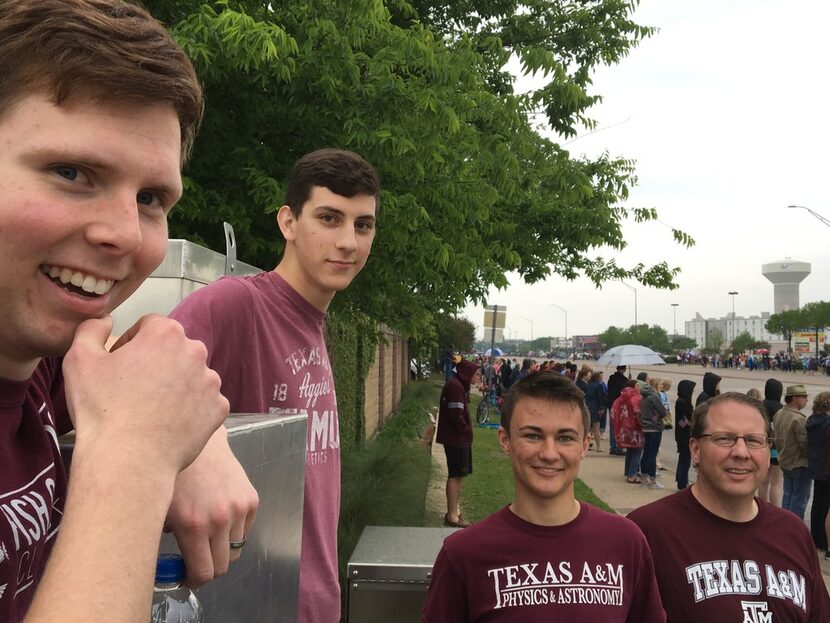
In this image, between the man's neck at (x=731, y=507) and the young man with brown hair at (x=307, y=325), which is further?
the man's neck at (x=731, y=507)

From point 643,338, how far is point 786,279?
5137cm

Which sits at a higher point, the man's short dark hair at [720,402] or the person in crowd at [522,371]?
the man's short dark hair at [720,402]

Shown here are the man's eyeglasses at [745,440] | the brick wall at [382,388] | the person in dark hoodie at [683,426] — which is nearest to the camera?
the man's eyeglasses at [745,440]

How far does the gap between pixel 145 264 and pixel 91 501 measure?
14.3 inches

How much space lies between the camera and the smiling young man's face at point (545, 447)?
2.48 m

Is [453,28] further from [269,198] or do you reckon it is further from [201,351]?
[201,351]

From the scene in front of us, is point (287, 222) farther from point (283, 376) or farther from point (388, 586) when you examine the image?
point (388, 586)

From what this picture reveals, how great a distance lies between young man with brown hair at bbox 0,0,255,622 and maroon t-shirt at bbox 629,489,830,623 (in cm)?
226

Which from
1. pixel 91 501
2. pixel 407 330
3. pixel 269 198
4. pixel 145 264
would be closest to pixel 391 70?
pixel 269 198

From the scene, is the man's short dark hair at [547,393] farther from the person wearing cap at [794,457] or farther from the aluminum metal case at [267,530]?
the person wearing cap at [794,457]

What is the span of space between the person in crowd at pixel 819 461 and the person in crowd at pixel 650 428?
3186 mm

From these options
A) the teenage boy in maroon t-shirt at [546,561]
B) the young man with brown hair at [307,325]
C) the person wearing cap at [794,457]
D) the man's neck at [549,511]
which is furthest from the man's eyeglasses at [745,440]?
the person wearing cap at [794,457]

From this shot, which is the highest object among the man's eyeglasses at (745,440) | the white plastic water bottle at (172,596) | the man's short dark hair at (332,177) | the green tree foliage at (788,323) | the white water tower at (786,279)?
the white water tower at (786,279)

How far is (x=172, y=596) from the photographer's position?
88 cm
